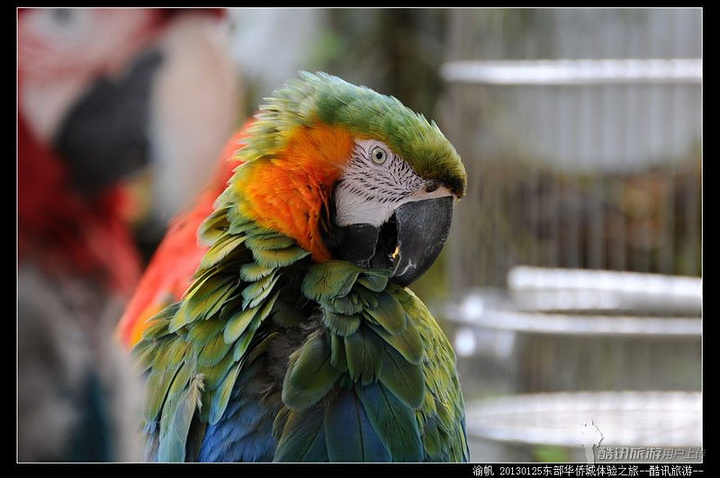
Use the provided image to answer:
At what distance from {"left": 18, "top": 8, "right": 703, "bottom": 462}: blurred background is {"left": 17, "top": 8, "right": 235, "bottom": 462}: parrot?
0.09ft

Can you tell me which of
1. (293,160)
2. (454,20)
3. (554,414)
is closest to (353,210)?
(293,160)

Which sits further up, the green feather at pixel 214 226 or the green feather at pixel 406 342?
the green feather at pixel 214 226

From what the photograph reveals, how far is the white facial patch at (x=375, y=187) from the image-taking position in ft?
2.70

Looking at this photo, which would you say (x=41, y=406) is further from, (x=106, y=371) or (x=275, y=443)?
(x=275, y=443)

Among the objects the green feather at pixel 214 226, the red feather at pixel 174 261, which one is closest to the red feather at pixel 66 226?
the red feather at pixel 174 261

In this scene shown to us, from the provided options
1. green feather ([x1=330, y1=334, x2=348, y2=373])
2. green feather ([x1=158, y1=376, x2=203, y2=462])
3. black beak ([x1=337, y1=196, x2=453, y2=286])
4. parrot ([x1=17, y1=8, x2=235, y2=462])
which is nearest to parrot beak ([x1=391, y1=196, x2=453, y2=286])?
black beak ([x1=337, y1=196, x2=453, y2=286])

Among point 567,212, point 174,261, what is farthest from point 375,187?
point 567,212

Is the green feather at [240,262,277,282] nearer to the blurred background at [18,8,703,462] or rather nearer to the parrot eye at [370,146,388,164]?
the parrot eye at [370,146,388,164]

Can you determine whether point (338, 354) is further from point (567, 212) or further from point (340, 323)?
point (567, 212)

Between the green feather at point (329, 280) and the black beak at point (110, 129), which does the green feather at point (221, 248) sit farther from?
the black beak at point (110, 129)

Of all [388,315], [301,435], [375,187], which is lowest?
[301,435]

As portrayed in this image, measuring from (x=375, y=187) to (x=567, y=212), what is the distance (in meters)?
0.86

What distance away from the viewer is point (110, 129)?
1.33 metres

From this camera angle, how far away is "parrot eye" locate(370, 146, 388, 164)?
32.3 inches
